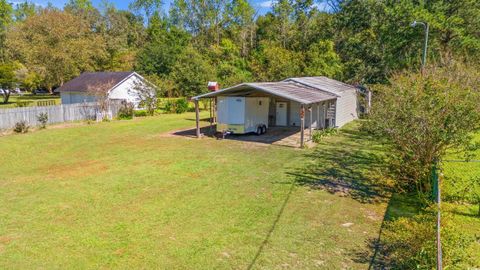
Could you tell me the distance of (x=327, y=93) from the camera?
727 inches

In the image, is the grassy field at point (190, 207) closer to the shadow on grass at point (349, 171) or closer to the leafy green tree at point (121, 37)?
the shadow on grass at point (349, 171)

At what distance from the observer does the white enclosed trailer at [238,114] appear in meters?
16.3

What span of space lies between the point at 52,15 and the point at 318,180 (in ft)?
149

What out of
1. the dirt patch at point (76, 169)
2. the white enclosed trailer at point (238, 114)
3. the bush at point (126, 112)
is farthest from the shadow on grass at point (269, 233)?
the bush at point (126, 112)

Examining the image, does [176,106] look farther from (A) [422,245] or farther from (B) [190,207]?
(A) [422,245]

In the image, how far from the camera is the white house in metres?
15.5

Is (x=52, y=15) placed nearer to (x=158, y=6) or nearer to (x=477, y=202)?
(x=158, y=6)

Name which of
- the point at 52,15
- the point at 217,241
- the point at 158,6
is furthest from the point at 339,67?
the point at 158,6

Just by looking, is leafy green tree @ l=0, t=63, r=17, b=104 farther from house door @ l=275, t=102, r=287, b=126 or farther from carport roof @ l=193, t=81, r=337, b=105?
house door @ l=275, t=102, r=287, b=126

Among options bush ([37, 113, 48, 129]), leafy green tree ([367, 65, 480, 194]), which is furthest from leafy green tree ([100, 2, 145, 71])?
leafy green tree ([367, 65, 480, 194])

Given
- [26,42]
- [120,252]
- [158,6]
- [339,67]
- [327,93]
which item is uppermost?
[158,6]

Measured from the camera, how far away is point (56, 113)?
2105 centimetres

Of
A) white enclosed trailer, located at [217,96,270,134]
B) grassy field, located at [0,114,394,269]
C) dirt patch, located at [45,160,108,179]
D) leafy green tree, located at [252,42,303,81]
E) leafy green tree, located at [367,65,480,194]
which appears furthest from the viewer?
leafy green tree, located at [252,42,303,81]

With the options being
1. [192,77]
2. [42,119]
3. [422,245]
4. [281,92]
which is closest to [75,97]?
[42,119]
